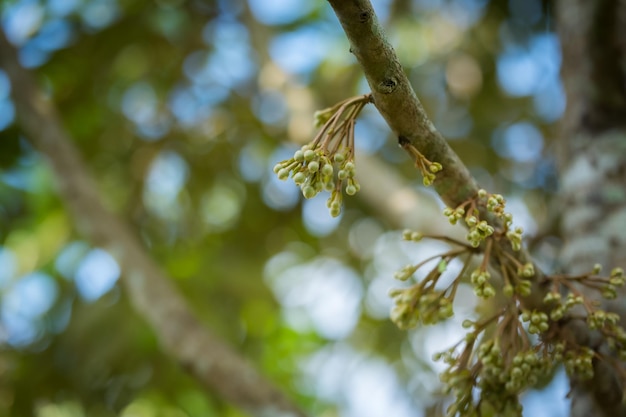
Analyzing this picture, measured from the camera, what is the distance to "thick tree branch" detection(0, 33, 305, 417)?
195 cm

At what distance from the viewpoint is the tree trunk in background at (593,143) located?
1.61 meters

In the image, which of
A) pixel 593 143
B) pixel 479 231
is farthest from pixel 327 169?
pixel 593 143

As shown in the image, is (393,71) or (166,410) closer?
(393,71)

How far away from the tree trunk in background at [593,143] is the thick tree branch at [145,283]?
2.86 feet

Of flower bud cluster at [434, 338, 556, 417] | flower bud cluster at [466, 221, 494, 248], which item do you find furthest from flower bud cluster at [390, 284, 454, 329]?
flower bud cluster at [466, 221, 494, 248]

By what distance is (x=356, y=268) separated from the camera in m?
3.45

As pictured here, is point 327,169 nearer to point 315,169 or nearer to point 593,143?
point 315,169

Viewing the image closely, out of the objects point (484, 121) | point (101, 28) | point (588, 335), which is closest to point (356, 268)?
point (484, 121)

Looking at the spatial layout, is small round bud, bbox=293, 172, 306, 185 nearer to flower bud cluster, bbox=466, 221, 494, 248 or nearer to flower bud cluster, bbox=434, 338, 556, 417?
flower bud cluster, bbox=466, 221, 494, 248

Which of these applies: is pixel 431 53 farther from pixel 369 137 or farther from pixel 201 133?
pixel 201 133

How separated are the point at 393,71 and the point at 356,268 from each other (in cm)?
254

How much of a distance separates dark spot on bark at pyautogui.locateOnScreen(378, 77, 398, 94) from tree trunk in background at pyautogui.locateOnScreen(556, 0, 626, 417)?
785 mm

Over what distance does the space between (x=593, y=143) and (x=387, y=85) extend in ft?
3.63

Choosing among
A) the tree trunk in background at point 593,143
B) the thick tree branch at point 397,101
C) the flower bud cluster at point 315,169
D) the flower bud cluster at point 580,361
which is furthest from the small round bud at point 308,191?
the tree trunk in background at point 593,143
